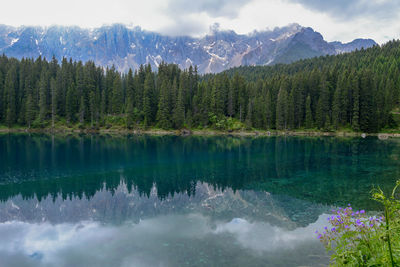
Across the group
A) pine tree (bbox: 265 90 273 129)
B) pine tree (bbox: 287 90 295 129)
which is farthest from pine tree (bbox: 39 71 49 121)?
pine tree (bbox: 287 90 295 129)

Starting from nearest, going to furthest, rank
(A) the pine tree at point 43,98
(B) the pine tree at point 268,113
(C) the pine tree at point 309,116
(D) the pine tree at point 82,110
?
(C) the pine tree at point 309,116 < (A) the pine tree at point 43,98 < (B) the pine tree at point 268,113 < (D) the pine tree at point 82,110

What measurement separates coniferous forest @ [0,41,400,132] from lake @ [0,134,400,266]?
217 ft

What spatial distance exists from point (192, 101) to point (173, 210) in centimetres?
9266

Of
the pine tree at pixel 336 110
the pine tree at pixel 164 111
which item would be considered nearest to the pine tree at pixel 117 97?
the pine tree at pixel 164 111

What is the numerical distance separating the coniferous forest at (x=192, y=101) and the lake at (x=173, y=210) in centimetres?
6626

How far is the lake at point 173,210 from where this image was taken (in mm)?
12938

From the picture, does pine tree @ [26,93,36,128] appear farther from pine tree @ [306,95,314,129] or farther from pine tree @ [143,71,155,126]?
pine tree @ [306,95,314,129]

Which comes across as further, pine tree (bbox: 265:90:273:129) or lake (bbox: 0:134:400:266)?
pine tree (bbox: 265:90:273:129)

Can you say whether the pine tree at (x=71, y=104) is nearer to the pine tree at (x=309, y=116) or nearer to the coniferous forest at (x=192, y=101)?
the coniferous forest at (x=192, y=101)

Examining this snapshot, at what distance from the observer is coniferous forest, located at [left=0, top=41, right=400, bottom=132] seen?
98750 mm

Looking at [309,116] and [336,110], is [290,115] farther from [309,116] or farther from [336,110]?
[336,110]

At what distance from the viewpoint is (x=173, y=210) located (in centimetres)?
1958

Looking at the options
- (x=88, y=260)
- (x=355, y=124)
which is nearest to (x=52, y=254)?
(x=88, y=260)

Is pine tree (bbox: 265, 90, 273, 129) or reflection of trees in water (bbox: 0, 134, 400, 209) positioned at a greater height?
pine tree (bbox: 265, 90, 273, 129)
